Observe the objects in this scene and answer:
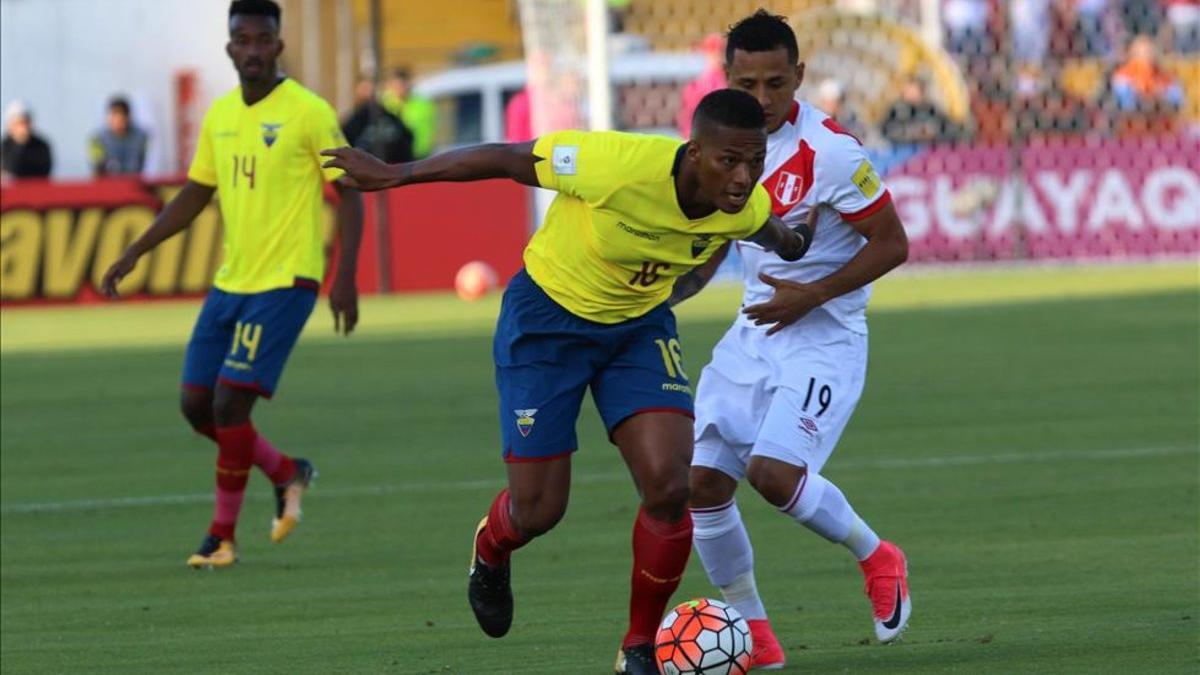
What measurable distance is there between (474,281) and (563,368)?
15952 millimetres

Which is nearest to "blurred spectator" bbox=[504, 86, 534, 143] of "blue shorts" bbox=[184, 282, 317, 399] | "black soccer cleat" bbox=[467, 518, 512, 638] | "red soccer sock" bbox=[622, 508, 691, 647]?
"blue shorts" bbox=[184, 282, 317, 399]

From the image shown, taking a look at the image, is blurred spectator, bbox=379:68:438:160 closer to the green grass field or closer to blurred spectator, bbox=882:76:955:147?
blurred spectator, bbox=882:76:955:147

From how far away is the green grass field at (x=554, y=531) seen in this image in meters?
7.80

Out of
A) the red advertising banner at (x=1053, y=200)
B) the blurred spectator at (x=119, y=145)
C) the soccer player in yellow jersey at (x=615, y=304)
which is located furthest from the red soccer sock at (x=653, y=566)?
the blurred spectator at (x=119, y=145)

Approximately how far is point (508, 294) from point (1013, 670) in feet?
6.16

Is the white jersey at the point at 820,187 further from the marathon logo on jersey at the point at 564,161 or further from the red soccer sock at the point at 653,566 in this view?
the red soccer sock at the point at 653,566

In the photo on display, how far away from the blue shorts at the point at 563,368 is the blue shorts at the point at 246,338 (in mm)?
2886

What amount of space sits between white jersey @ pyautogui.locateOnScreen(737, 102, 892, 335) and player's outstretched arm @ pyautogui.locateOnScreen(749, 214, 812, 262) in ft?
→ 0.89

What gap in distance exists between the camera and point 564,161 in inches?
277

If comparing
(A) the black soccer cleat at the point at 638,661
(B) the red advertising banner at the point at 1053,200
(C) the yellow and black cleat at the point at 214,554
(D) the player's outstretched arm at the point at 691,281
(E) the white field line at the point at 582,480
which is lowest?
(B) the red advertising banner at the point at 1053,200

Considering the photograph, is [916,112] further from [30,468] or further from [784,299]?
[784,299]

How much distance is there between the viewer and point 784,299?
7.59 metres

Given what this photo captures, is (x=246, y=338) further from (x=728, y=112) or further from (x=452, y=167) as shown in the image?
(x=728, y=112)

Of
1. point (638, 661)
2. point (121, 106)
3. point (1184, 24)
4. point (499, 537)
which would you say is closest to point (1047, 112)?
point (1184, 24)
